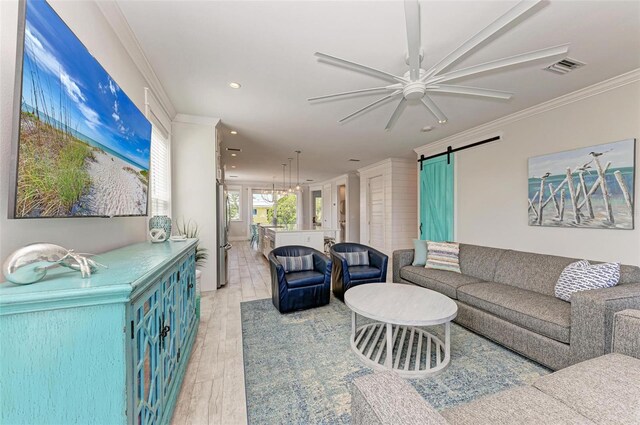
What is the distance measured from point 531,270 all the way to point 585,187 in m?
1.31

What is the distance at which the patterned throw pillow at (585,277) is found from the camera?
1.99 meters

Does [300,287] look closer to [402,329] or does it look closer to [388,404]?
[402,329]

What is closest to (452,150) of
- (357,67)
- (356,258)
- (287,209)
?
(356,258)

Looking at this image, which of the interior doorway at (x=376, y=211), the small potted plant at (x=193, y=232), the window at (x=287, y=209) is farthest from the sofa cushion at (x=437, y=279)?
the window at (x=287, y=209)

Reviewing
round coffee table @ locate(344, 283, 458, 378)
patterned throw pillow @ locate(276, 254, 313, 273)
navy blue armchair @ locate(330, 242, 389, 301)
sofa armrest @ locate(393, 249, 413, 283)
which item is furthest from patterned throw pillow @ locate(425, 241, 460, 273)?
patterned throw pillow @ locate(276, 254, 313, 273)

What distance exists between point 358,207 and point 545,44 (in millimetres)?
7148

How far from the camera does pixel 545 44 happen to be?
2102 mm

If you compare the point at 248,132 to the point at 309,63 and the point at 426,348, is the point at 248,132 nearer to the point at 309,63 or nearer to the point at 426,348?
the point at 309,63

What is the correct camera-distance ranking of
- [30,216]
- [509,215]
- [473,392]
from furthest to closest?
[509,215] < [473,392] < [30,216]

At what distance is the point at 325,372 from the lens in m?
1.95

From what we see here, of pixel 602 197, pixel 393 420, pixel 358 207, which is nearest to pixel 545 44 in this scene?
pixel 602 197

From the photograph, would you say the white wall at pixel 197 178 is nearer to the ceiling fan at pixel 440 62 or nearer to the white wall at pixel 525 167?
the ceiling fan at pixel 440 62

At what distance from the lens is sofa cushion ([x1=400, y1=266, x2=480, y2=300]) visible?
2.81 metres

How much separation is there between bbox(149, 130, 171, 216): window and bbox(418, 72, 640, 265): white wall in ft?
15.8
